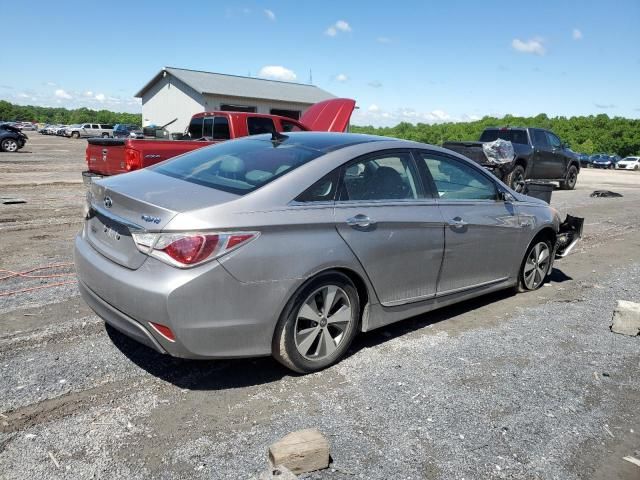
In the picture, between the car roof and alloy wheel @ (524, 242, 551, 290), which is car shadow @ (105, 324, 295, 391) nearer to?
the car roof

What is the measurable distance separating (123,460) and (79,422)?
0.47m

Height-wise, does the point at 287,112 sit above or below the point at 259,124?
above

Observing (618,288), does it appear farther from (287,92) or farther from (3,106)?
(3,106)

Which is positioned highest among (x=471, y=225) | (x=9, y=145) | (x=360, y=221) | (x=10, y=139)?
(x=360, y=221)

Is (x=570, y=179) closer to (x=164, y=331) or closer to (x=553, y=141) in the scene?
(x=553, y=141)

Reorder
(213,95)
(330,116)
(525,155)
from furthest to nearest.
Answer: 1. (213,95)
2. (525,155)
3. (330,116)

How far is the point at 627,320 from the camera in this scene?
496cm

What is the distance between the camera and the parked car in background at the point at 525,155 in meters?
14.2

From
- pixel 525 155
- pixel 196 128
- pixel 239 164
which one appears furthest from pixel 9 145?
pixel 239 164

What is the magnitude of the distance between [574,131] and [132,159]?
72.9m

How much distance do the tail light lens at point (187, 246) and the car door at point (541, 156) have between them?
1437cm

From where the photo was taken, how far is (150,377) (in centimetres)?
360

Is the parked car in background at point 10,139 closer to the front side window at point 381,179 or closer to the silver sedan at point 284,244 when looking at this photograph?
the silver sedan at point 284,244

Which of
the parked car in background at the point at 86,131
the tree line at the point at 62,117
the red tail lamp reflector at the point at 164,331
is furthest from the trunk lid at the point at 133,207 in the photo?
the tree line at the point at 62,117
